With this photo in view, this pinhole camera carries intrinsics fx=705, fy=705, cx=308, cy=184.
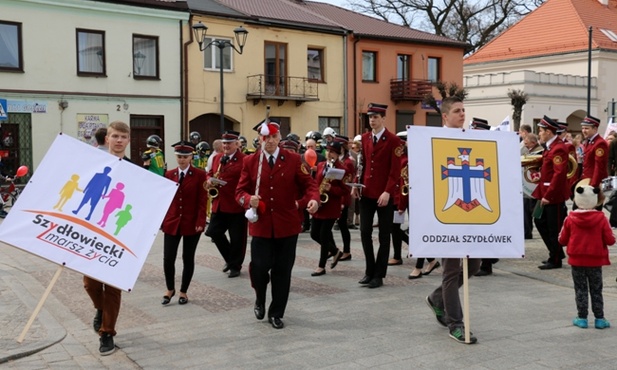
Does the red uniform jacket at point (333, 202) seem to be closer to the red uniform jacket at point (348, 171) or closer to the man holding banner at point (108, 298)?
the red uniform jacket at point (348, 171)

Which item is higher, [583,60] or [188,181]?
[583,60]

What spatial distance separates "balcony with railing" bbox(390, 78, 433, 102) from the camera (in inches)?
1414

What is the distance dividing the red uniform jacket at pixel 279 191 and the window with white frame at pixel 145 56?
21993 millimetres

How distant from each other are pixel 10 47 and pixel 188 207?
19995mm

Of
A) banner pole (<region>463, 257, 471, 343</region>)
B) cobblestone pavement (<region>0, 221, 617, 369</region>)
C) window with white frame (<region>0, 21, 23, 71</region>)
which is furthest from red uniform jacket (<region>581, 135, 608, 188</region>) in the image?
window with white frame (<region>0, 21, 23, 71</region>)

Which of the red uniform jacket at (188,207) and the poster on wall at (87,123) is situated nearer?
the red uniform jacket at (188,207)

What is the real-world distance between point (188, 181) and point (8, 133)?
769 inches

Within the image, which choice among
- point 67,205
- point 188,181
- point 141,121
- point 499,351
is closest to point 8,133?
point 141,121

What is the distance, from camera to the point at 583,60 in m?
44.3

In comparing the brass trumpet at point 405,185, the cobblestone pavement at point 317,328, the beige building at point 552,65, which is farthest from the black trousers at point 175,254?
the beige building at point 552,65

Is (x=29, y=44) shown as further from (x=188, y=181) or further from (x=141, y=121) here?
(x=188, y=181)

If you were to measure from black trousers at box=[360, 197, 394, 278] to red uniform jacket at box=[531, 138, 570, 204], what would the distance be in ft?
8.90

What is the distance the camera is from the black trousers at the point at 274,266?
705 cm

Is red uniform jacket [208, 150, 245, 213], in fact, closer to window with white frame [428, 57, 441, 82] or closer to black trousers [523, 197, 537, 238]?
black trousers [523, 197, 537, 238]
